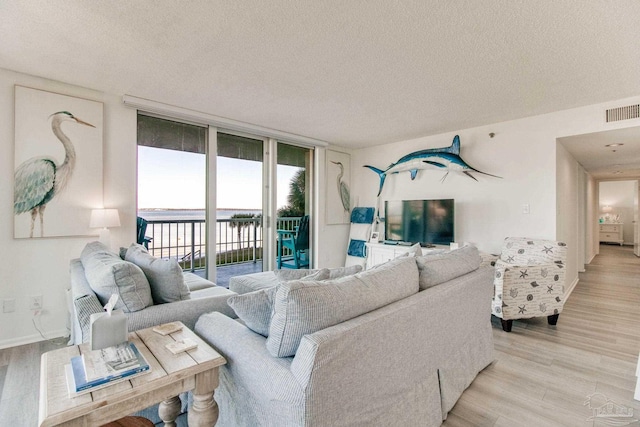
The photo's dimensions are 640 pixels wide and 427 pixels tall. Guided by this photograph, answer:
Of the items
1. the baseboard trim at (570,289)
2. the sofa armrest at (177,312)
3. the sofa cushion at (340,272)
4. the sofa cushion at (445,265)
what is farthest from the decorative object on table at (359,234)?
the sofa armrest at (177,312)

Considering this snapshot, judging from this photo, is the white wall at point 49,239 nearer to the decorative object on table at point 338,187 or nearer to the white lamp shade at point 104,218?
the white lamp shade at point 104,218

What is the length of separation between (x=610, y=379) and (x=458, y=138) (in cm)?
296

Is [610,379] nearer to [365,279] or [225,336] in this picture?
[365,279]

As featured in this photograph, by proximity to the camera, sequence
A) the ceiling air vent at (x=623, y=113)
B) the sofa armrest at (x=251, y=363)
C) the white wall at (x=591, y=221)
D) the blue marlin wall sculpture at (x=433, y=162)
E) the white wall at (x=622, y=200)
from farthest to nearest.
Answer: the white wall at (x=622, y=200) < the white wall at (x=591, y=221) < the blue marlin wall sculpture at (x=433, y=162) < the ceiling air vent at (x=623, y=113) < the sofa armrest at (x=251, y=363)

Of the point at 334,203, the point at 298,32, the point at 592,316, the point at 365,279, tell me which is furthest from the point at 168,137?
the point at 592,316

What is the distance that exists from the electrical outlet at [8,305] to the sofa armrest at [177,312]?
2.03 metres

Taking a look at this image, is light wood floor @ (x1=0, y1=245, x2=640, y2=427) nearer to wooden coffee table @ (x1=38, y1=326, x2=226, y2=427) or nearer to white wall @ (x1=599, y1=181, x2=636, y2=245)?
wooden coffee table @ (x1=38, y1=326, x2=226, y2=427)

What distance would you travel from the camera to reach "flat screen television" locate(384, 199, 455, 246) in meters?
4.15

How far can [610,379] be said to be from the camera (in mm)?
2068

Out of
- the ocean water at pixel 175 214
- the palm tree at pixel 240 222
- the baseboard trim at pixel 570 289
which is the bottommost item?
the baseboard trim at pixel 570 289

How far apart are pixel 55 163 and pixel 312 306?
3040mm

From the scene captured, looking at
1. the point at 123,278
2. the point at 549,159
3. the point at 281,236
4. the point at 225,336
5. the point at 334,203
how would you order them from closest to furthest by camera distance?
the point at 225,336 < the point at 123,278 < the point at 549,159 < the point at 281,236 < the point at 334,203

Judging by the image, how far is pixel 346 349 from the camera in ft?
3.61

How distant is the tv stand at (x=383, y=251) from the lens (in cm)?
441
